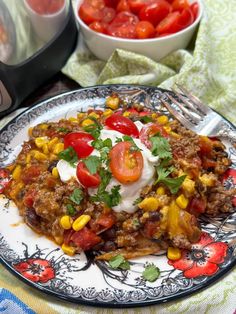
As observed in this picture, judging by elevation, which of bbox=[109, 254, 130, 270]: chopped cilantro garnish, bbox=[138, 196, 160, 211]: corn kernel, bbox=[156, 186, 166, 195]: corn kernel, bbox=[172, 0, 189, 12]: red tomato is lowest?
bbox=[109, 254, 130, 270]: chopped cilantro garnish

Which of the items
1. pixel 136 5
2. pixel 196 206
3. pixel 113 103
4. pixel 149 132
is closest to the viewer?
pixel 196 206


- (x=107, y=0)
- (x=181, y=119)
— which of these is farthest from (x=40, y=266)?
(x=107, y=0)

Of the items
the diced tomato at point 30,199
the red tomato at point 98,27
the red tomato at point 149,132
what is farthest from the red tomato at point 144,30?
the diced tomato at point 30,199

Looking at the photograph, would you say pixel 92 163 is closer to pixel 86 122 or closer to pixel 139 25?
pixel 86 122

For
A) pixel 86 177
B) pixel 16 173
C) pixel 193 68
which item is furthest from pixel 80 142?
pixel 193 68

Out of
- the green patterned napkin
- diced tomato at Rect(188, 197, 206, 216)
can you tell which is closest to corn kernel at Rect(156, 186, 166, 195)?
diced tomato at Rect(188, 197, 206, 216)

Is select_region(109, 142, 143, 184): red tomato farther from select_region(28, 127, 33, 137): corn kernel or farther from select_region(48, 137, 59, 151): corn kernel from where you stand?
select_region(28, 127, 33, 137): corn kernel

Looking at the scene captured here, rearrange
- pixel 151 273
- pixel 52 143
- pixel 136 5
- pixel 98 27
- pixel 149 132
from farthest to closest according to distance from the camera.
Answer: pixel 136 5
pixel 98 27
pixel 52 143
pixel 149 132
pixel 151 273
